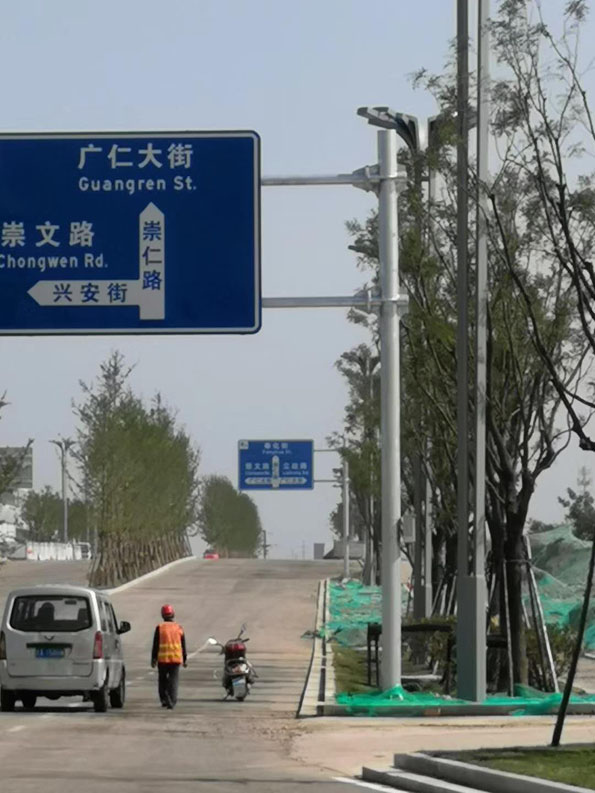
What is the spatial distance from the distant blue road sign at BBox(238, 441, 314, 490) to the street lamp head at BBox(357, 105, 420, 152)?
1955 inches

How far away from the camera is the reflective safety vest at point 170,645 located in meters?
27.4

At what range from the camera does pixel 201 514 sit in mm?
133625

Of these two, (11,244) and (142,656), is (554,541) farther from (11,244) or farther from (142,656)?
(11,244)

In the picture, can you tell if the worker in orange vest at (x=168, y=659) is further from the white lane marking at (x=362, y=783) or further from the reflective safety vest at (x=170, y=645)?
the white lane marking at (x=362, y=783)

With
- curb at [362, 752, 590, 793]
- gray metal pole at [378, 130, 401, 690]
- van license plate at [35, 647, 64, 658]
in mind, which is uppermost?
gray metal pole at [378, 130, 401, 690]

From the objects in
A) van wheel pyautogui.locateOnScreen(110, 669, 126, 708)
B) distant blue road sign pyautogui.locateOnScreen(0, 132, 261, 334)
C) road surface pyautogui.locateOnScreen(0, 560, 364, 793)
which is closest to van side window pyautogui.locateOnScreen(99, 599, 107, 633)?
van wheel pyautogui.locateOnScreen(110, 669, 126, 708)

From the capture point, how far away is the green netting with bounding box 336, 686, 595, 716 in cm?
2497

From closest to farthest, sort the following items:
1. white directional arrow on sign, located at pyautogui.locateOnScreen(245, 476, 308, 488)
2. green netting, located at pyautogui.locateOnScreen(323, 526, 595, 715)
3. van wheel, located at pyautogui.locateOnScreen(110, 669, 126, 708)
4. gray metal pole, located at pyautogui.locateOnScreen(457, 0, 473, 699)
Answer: green netting, located at pyautogui.locateOnScreen(323, 526, 595, 715), gray metal pole, located at pyautogui.locateOnScreen(457, 0, 473, 699), van wheel, located at pyautogui.locateOnScreen(110, 669, 126, 708), white directional arrow on sign, located at pyautogui.locateOnScreen(245, 476, 308, 488)

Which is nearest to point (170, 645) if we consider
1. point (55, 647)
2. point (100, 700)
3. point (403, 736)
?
point (100, 700)

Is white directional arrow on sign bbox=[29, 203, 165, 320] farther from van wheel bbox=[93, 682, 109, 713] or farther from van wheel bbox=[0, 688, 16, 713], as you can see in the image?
van wheel bbox=[0, 688, 16, 713]

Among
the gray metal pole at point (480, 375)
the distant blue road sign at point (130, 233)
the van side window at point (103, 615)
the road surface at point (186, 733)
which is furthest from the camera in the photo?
the van side window at point (103, 615)

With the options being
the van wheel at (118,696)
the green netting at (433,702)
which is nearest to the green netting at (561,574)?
the green netting at (433,702)

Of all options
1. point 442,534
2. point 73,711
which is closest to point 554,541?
point 442,534

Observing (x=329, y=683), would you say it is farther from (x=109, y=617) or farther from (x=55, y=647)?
(x=55, y=647)
